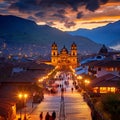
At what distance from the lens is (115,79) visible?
155 ft

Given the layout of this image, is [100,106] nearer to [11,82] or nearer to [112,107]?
[112,107]

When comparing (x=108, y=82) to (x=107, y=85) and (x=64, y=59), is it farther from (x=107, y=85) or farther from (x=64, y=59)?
(x=64, y=59)

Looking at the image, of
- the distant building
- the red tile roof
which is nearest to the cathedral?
the red tile roof

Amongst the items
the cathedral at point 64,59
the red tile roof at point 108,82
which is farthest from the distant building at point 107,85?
the cathedral at point 64,59

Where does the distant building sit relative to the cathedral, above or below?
below

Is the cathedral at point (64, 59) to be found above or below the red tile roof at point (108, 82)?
above

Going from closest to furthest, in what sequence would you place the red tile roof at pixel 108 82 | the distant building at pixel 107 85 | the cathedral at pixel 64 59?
the distant building at pixel 107 85 < the red tile roof at pixel 108 82 < the cathedral at pixel 64 59

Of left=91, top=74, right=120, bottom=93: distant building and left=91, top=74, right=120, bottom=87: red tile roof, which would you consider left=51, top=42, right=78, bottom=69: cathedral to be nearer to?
left=91, top=74, right=120, bottom=87: red tile roof

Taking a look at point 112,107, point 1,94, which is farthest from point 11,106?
point 1,94

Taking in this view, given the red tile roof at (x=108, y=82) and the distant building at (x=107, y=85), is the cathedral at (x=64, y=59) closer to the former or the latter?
the red tile roof at (x=108, y=82)

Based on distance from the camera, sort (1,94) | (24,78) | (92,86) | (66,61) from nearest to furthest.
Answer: (1,94), (92,86), (24,78), (66,61)

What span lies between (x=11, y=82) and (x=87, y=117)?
69.5ft

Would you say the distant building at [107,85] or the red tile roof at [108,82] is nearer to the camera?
the distant building at [107,85]

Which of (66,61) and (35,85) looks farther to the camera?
(66,61)
